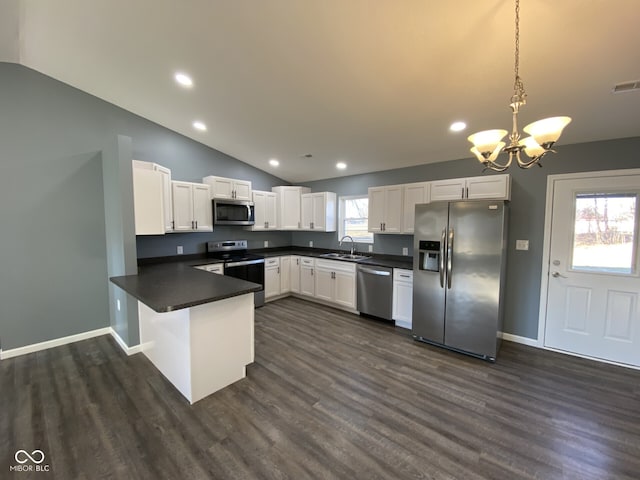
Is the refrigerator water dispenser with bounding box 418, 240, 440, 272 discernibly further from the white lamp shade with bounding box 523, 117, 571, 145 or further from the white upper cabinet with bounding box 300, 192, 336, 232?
the white upper cabinet with bounding box 300, 192, 336, 232

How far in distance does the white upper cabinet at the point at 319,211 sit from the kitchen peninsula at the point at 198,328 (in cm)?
272

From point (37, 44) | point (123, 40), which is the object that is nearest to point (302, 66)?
point (123, 40)

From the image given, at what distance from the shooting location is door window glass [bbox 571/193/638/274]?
2.81 meters

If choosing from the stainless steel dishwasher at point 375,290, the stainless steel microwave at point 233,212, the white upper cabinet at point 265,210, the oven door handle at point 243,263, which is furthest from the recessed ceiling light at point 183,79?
the stainless steel dishwasher at point 375,290

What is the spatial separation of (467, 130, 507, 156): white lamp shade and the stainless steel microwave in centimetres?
375

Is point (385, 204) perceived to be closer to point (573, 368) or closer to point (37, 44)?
point (573, 368)

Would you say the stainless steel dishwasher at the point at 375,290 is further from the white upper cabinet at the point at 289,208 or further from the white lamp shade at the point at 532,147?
the white lamp shade at the point at 532,147

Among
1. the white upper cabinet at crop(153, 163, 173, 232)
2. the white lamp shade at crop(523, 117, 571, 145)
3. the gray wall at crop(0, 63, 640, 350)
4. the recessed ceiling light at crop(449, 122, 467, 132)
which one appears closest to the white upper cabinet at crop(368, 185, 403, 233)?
the gray wall at crop(0, 63, 640, 350)

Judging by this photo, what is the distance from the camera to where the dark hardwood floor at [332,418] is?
1.66m

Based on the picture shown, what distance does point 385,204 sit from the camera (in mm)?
4246

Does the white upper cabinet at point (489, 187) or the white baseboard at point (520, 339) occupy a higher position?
the white upper cabinet at point (489, 187)

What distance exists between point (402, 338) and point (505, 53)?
3.22 metres

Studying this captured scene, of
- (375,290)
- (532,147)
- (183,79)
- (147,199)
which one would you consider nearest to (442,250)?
(375,290)

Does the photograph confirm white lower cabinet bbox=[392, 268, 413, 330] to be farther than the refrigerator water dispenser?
Yes
